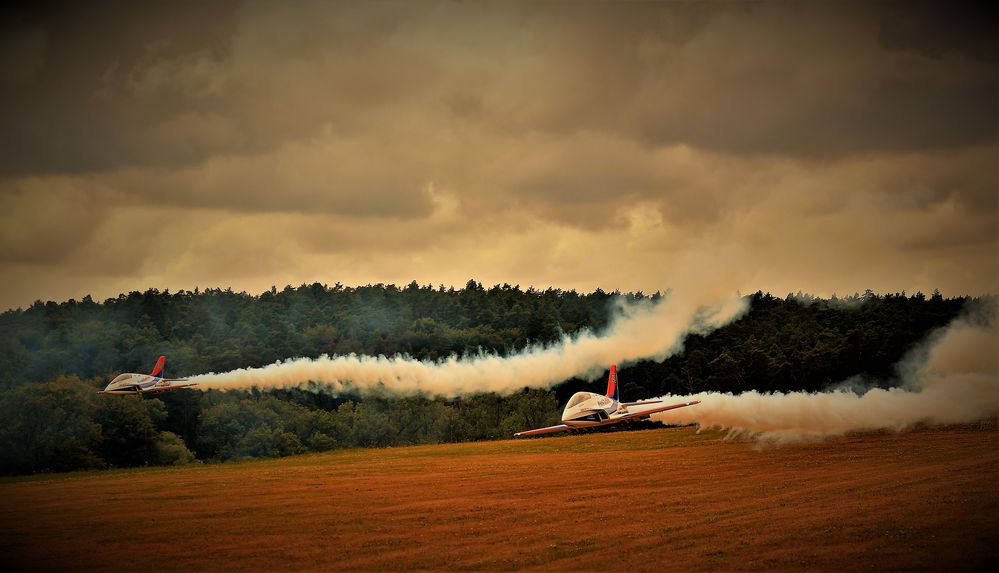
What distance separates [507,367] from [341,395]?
65323mm

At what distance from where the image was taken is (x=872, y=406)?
8756 cm

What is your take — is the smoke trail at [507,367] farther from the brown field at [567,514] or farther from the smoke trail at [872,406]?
the brown field at [567,514]

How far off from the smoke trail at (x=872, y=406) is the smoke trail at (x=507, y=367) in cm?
668

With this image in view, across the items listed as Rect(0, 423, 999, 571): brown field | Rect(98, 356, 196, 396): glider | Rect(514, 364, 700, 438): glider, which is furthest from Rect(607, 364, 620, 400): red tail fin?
Rect(98, 356, 196, 396): glider

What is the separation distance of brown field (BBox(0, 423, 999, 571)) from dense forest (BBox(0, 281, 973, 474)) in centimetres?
2056

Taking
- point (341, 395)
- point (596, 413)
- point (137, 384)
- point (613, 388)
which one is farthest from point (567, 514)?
point (341, 395)

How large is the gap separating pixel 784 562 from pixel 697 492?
73.8 feet

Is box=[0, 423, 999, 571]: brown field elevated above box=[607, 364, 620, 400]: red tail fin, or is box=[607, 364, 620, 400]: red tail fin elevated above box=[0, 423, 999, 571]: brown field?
box=[607, 364, 620, 400]: red tail fin

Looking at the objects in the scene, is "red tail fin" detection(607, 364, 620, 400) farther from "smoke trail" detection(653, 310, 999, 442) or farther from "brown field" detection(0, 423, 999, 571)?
"brown field" detection(0, 423, 999, 571)

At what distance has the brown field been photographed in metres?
47.0

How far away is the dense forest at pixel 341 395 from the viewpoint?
390ft

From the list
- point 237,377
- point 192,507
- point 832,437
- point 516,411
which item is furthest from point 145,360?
point 832,437

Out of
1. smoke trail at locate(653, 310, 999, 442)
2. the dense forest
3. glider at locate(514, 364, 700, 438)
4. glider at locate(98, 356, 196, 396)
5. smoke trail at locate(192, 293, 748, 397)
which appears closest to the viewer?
glider at locate(514, 364, 700, 438)

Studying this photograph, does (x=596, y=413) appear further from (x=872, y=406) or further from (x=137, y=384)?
(x=137, y=384)
